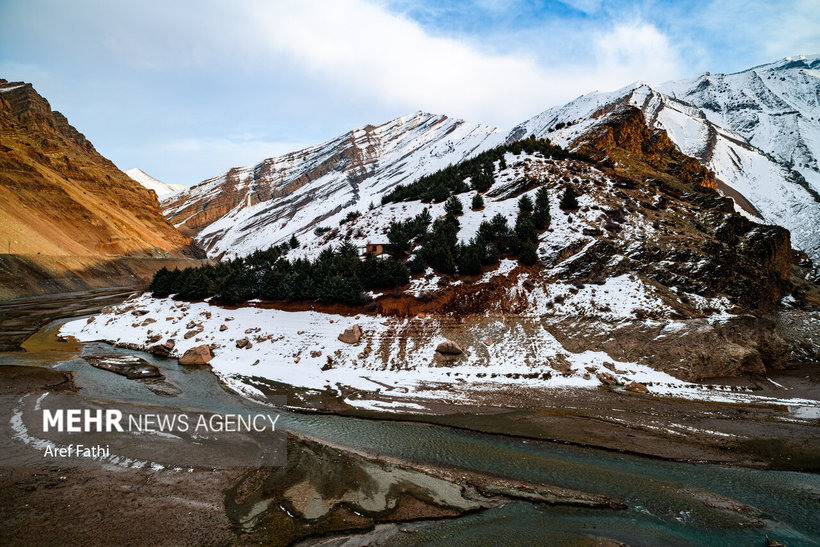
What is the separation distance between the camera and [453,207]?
34.2 m

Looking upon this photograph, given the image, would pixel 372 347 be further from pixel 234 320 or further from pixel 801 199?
pixel 801 199

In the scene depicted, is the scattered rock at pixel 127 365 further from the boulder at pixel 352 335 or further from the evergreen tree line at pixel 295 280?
the boulder at pixel 352 335

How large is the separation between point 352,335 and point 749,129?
143167 mm

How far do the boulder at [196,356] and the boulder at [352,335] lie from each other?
8.12 m

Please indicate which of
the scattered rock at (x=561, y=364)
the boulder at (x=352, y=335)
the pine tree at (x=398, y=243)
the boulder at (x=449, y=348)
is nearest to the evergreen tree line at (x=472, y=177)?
the pine tree at (x=398, y=243)

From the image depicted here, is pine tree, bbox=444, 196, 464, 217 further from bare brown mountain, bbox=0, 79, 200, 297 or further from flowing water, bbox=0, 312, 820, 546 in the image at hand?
bare brown mountain, bbox=0, 79, 200, 297

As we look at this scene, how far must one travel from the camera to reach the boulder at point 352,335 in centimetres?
2091

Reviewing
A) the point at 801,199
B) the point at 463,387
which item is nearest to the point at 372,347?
the point at 463,387

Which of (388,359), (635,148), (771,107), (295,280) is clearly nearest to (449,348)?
(388,359)

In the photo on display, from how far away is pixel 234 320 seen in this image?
2458cm

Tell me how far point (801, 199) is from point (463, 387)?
9350cm

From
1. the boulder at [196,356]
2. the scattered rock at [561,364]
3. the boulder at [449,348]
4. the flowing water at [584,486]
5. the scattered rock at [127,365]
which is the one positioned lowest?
the flowing water at [584,486]

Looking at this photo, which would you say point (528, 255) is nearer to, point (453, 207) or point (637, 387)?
point (453, 207)

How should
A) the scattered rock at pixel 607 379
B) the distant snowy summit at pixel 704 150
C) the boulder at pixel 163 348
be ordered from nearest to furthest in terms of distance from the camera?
the scattered rock at pixel 607 379
the boulder at pixel 163 348
the distant snowy summit at pixel 704 150
